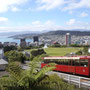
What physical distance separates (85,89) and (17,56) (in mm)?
23037

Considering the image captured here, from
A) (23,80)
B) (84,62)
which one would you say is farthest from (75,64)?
(23,80)

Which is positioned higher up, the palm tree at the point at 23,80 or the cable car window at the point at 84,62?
the palm tree at the point at 23,80

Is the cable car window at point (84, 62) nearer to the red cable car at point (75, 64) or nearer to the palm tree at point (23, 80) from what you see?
the red cable car at point (75, 64)

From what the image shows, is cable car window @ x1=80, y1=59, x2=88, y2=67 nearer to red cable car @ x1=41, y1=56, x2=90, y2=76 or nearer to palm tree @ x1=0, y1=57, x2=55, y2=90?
red cable car @ x1=41, y1=56, x2=90, y2=76

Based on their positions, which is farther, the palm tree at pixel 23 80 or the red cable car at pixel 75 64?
the red cable car at pixel 75 64

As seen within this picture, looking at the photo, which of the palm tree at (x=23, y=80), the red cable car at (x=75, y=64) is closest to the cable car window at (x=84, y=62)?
the red cable car at (x=75, y=64)

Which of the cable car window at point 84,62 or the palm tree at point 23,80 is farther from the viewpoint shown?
the cable car window at point 84,62

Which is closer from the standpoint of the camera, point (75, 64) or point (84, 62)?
point (84, 62)

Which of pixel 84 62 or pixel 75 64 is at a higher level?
pixel 84 62

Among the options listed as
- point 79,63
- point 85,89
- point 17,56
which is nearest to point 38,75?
point 85,89

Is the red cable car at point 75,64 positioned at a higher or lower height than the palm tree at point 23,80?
lower

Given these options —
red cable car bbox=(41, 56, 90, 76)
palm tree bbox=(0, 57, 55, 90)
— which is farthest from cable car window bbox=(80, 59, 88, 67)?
palm tree bbox=(0, 57, 55, 90)

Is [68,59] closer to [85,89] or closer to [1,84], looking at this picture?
[85,89]

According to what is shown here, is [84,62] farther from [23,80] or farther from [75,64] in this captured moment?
[23,80]
